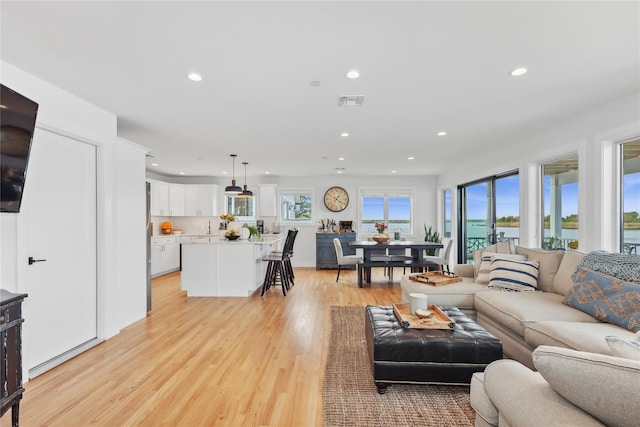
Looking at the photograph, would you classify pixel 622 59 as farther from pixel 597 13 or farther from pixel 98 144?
pixel 98 144

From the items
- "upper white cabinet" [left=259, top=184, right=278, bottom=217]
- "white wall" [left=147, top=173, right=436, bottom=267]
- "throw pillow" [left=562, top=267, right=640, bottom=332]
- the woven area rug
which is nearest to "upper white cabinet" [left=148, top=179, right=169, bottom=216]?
"white wall" [left=147, top=173, right=436, bottom=267]

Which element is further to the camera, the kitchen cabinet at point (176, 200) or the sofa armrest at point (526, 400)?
the kitchen cabinet at point (176, 200)

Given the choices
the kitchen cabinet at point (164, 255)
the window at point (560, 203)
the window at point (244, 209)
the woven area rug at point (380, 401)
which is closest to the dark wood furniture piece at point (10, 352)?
the woven area rug at point (380, 401)

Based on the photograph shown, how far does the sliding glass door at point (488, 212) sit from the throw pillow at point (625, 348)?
4507 millimetres

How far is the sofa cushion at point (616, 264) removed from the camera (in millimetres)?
2530

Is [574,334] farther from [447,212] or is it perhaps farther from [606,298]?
[447,212]

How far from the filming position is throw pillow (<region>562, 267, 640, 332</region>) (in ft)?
7.57

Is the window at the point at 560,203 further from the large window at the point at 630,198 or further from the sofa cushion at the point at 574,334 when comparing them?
the sofa cushion at the point at 574,334

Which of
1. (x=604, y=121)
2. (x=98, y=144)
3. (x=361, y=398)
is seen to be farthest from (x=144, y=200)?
(x=604, y=121)

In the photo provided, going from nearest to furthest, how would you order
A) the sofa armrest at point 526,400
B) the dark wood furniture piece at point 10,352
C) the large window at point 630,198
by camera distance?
the sofa armrest at point 526,400, the dark wood furniture piece at point 10,352, the large window at point 630,198

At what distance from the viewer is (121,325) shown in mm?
3705

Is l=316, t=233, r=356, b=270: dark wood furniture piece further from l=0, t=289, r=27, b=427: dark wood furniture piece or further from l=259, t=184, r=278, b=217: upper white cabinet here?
l=0, t=289, r=27, b=427: dark wood furniture piece

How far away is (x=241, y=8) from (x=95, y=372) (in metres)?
2.97

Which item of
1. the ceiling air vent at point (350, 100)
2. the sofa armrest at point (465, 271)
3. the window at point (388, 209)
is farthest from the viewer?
the window at point (388, 209)
